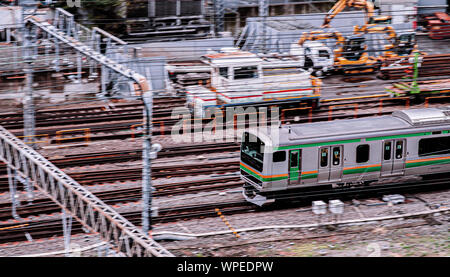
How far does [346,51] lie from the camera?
23609 millimetres

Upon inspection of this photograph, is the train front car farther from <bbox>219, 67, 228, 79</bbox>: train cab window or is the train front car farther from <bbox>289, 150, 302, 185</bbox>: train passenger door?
<bbox>219, 67, 228, 79</bbox>: train cab window

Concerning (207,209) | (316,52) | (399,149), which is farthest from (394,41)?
(207,209)

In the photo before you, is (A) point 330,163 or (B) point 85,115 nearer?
(A) point 330,163

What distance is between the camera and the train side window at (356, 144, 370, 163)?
13.4 m

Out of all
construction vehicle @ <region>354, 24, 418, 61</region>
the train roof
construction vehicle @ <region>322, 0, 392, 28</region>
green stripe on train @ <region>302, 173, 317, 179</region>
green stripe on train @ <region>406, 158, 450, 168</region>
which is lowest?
green stripe on train @ <region>302, 173, 317, 179</region>

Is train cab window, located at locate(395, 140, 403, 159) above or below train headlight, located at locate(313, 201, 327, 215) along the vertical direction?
above

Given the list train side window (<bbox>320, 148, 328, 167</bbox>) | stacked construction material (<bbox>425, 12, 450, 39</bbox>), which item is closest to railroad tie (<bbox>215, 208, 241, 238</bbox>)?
train side window (<bbox>320, 148, 328, 167</bbox>)

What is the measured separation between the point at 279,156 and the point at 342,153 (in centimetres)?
146

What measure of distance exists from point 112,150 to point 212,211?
4424mm

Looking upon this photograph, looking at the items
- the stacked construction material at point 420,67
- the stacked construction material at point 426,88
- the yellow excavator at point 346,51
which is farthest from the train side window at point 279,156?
the stacked construction material at point 420,67

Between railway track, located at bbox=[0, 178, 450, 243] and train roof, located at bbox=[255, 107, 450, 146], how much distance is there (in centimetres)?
131

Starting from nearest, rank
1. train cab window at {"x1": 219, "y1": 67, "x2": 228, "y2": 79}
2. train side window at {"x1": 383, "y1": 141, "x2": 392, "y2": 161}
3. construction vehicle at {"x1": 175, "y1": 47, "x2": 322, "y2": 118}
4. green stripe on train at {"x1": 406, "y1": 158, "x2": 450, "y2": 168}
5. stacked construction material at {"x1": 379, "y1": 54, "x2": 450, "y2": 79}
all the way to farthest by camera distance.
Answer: train side window at {"x1": 383, "y1": 141, "x2": 392, "y2": 161} < green stripe on train at {"x1": 406, "y1": 158, "x2": 450, "y2": 168} < construction vehicle at {"x1": 175, "y1": 47, "x2": 322, "y2": 118} < train cab window at {"x1": 219, "y1": 67, "x2": 228, "y2": 79} < stacked construction material at {"x1": 379, "y1": 54, "x2": 450, "y2": 79}

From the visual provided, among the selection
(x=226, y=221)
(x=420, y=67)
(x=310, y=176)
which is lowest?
(x=226, y=221)

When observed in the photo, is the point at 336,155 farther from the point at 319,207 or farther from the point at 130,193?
the point at 130,193
